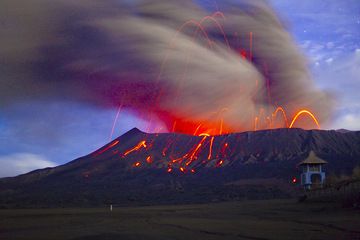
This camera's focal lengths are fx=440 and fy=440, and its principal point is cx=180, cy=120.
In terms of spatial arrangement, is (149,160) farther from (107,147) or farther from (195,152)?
(107,147)

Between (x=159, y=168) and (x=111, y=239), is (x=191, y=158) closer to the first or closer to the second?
A: (x=159, y=168)

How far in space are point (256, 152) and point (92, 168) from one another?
155 feet

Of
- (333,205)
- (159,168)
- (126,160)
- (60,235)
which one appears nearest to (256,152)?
(159,168)

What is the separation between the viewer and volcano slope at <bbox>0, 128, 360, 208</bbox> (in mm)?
74250

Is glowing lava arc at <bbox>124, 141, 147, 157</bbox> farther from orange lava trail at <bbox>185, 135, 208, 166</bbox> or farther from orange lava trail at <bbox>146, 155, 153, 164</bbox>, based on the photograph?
orange lava trail at <bbox>185, 135, 208, 166</bbox>

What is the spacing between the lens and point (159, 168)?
372ft

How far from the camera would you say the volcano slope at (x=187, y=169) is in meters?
74.2

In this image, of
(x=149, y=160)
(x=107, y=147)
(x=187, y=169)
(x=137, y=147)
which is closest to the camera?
(x=187, y=169)

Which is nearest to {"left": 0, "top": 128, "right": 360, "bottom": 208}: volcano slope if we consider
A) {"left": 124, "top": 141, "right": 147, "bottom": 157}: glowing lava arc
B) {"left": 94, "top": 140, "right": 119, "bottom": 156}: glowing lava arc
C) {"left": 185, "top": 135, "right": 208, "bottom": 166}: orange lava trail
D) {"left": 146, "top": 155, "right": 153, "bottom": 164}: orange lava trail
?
{"left": 124, "top": 141, "right": 147, "bottom": 157}: glowing lava arc

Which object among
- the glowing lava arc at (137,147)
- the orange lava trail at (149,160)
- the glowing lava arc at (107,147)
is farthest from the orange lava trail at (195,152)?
the glowing lava arc at (107,147)

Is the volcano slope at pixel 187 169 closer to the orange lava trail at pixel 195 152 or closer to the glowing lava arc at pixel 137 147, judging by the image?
the glowing lava arc at pixel 137 147

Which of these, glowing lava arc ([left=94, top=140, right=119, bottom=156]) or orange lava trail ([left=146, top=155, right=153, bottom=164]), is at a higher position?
glowing lava arc ([left=94, top=140, right=119, bottom=156])

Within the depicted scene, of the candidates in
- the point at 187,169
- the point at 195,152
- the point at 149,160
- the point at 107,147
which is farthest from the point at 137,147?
the point at 187,169

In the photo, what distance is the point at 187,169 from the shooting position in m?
113
